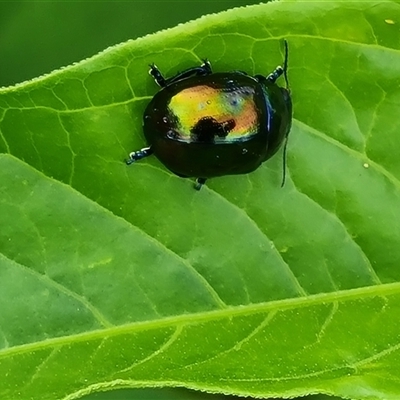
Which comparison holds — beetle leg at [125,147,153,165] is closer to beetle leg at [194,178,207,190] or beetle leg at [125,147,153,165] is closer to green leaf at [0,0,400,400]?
green leaf at [0,0,400,400]

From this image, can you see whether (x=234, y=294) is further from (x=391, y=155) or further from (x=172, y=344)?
(x=391, y=155)

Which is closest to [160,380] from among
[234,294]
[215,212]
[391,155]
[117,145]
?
[234,294]

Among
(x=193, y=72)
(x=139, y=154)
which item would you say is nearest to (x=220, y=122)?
(x=193, y=72)

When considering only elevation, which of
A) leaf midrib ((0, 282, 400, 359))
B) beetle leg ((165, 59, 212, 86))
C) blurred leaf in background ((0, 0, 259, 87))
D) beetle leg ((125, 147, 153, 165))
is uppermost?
beetle leg ((165, 59, 212, 86))

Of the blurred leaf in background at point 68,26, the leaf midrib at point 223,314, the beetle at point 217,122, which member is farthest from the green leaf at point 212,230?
the blurred leaf in background at point 68,26

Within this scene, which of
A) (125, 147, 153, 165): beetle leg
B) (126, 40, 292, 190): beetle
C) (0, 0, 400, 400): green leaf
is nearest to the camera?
(0, 0, 400, 400): green leaf

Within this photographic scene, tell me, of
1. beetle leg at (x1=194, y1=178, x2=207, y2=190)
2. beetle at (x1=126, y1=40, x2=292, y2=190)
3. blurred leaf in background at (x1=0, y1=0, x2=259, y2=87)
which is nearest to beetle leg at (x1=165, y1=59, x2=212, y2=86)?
beetle at (x1=126, y1=40, x2=292, y2=190)

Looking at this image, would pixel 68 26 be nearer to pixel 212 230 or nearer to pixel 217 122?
pixel 217 122
